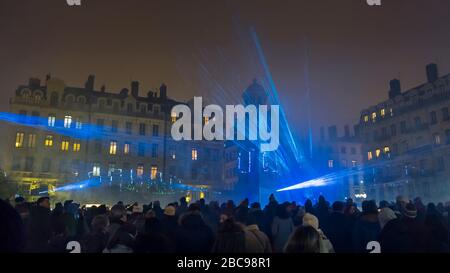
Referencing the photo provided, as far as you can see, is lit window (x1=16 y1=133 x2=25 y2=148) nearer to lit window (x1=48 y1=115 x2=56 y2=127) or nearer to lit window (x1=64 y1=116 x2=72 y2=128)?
lit window (x1=48 y1=115 x2=56 y2=127)

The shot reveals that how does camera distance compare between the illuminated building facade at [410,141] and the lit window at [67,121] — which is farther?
the lit window at [67,121]

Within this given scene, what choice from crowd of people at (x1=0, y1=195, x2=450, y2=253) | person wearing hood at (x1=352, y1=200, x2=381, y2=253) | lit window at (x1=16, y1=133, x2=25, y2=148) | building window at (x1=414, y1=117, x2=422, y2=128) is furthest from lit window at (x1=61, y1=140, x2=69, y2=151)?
person wearing hood at (x1=352, y1=200, x2=381, y2=253)

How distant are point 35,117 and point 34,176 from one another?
8660 millimetres

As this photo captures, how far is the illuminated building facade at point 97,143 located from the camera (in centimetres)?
4900

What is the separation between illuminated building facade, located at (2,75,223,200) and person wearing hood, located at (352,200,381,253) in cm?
3725

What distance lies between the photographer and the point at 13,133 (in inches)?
1912

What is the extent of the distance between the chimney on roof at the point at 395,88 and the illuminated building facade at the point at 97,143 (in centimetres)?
3134

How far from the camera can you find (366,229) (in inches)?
283

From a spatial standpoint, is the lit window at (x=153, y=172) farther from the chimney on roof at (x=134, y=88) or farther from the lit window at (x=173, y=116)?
the chimney on roof at (x=134, y=88)

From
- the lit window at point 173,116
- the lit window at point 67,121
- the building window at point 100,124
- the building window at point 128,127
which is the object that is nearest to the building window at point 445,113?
the lit window at point 173,116

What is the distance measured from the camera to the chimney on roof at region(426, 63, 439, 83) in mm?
45862

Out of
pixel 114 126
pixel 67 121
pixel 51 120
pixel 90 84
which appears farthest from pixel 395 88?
pixel 51 120

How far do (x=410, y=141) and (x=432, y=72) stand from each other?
32.3ft
